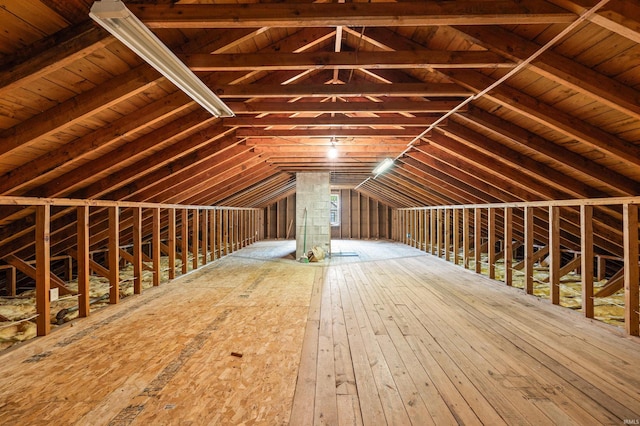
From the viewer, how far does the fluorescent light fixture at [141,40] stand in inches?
62.5

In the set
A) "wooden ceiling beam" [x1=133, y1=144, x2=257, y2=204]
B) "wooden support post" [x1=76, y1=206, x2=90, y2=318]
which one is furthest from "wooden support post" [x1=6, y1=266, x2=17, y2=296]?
"wooden support post" [x1=76, y1=206, x2=90, y2=318]

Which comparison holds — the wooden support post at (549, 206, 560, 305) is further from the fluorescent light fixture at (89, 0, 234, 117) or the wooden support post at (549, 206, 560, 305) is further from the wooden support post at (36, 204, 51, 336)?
the wooden support post at (36, 204, 51, 336)

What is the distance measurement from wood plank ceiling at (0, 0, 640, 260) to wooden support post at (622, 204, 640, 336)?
38 cm

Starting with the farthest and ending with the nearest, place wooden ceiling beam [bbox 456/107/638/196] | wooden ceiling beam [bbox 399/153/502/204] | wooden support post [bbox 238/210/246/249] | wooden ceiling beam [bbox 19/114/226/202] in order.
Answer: wooden support post [bbox 238/210/246/249] < wooden ceiling beam [bbox 399/153/502/204] < wooden ceiling beam [bbox 19/114/226/202] < wooden ceiling beam [bbox 456/107/638/196]

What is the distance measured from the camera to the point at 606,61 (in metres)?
2.46

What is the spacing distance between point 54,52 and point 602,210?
639 centimetres

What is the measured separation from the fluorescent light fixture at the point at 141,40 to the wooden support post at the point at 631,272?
14.6ft

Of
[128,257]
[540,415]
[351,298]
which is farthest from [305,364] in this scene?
[128,257]

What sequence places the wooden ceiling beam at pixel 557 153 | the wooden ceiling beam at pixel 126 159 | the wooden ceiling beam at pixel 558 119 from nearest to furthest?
the wooden ceiling beam at pixel 558 119
the wooden ceiling beam at pixel 557 153
the wooden ceiling beam at pixel 126 159

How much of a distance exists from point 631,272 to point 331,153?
4.39m

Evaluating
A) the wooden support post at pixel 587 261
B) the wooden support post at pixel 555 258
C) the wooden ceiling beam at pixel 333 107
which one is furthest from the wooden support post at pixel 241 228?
the wooden support post at pixel 587 261

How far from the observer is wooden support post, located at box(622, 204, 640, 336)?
3.21m

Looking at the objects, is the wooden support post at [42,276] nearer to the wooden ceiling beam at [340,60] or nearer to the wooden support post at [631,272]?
the wooden ceiling beam at [340,60]

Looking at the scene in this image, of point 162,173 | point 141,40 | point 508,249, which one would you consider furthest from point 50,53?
point 508,249
